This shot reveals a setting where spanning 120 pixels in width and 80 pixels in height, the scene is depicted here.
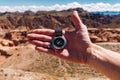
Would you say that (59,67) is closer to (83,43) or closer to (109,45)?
(109,45)

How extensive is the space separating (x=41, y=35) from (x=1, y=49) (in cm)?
4820

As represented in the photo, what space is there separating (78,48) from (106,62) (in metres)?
0.44

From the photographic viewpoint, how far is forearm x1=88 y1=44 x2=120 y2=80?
11.4ft

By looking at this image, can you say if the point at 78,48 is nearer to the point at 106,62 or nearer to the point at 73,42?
the point at 73,42

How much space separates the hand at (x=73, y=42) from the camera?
3.73 meters

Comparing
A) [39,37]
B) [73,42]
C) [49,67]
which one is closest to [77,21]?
[73,42]

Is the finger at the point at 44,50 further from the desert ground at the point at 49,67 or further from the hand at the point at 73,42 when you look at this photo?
the desert ground at the point at 49,67

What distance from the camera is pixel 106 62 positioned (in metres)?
3.53

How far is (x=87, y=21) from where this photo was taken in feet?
527

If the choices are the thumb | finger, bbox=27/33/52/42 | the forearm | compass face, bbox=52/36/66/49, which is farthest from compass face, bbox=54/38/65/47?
the forearm

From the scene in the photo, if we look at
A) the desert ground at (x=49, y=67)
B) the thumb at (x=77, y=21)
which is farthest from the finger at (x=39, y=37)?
the desert ground at (x=49, y=67)

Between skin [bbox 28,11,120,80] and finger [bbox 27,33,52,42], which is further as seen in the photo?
finger [bbox 27,33,52,42]

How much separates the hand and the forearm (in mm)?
99

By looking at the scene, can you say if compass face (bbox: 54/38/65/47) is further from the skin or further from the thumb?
the thumb
